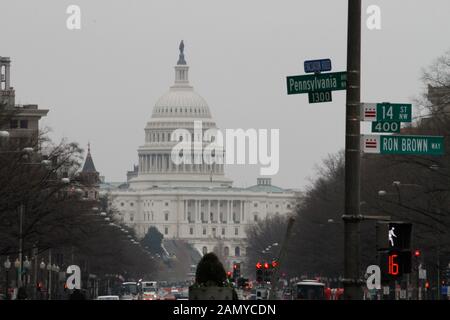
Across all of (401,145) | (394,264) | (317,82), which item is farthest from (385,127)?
(394,264)

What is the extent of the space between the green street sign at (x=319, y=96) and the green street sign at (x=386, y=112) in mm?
501

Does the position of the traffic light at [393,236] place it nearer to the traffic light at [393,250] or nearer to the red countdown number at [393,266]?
the traffic light at [393,250]

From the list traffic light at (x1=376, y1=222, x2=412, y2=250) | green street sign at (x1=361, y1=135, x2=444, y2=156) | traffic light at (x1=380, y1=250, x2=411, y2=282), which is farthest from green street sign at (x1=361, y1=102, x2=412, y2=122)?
traffic light at (x1=380, y1=250, x2=411, y2=282)

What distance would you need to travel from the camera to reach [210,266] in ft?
80.0

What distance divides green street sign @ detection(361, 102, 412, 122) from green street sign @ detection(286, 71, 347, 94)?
450 millimetres

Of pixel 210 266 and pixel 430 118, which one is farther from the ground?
pixel 430 118

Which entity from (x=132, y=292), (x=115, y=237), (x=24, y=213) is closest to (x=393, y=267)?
(x=24, y=213)

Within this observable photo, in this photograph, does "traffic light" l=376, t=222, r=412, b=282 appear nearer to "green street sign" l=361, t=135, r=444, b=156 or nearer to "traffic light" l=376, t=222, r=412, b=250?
"traffic light" l=376, t=222, r=412, b=250

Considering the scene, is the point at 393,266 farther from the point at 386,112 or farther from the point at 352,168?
the point at 352,168

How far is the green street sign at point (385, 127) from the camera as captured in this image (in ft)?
84.3

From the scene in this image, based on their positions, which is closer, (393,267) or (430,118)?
(393,267)
